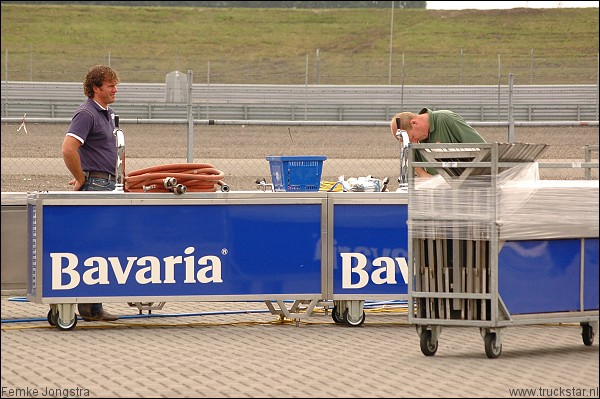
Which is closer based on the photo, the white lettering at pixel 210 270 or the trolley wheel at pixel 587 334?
the trolley wheel at pixel 587 334

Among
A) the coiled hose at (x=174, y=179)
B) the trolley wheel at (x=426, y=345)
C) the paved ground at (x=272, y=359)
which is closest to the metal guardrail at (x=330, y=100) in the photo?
the coiled hose at (x=174, y=179)

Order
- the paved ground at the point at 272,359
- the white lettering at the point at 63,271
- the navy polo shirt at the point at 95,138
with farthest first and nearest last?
the navy polo shirt at the point at 95,138 → the white lettering at the point at 63,271 → the paved ground at the point at 272,359

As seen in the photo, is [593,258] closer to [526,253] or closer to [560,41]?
[526,253]

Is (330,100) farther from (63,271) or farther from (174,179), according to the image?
Answer: (63,271)

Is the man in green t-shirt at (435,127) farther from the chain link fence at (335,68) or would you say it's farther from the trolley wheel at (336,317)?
the chain link fence at (335,68)

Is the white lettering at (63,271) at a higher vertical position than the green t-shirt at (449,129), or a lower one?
lower

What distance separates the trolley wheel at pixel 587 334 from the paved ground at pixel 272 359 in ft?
0.20

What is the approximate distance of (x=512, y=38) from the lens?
218ft

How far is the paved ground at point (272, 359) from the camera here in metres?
6.84

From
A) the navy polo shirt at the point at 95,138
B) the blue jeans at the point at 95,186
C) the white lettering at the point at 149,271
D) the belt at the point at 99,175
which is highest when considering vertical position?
the navy polo shirt at the point at 95,138

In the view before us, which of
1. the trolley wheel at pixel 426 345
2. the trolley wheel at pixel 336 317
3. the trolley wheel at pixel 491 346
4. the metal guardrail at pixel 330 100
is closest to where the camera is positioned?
the trolley wheel at pixel 491 346

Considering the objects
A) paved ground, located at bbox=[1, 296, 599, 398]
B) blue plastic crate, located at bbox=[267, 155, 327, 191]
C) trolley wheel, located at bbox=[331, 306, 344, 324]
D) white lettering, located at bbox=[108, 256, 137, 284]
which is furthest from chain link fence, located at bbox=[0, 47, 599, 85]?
white lettering, located at bbox=[108, 256, 137, 284]

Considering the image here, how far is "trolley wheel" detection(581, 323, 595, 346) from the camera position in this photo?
860 cm

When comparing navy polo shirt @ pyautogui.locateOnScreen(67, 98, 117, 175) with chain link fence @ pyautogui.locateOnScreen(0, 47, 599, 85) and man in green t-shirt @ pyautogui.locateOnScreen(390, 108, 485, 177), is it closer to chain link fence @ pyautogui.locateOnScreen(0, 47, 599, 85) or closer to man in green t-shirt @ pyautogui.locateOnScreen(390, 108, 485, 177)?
man in green t-shirt @ pyautogui.locateOnScreen(390, 108, 485, 177)
